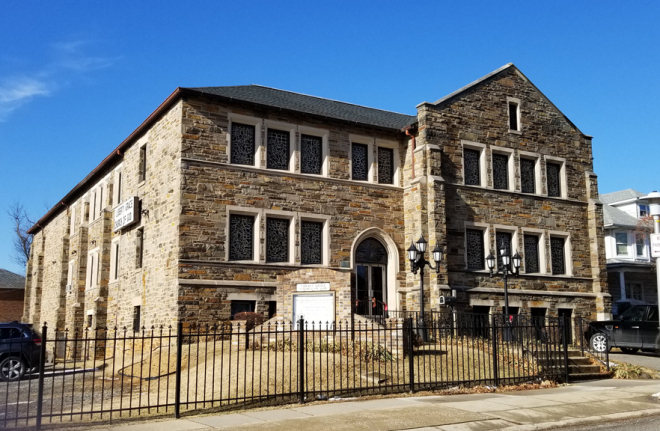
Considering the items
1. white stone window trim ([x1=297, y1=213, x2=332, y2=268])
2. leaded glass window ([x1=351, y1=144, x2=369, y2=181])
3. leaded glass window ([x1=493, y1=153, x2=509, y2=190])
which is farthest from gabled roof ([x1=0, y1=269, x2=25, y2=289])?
leaded glass window ([x1=493, y1=153, x2=509, y2=190])

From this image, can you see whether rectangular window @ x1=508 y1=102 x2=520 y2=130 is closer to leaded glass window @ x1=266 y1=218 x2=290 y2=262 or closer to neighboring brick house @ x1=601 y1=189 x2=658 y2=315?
leaded glass window @ x1=266 y1=218 x2=290 y2=262

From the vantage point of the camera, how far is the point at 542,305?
2561 centimetres

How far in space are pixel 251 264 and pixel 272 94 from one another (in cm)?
743

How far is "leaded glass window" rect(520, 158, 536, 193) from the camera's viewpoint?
26.7 metres

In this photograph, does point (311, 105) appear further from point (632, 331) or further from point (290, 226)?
point (632, 331)

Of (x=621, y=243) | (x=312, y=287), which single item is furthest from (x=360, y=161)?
(x=621, y=243)

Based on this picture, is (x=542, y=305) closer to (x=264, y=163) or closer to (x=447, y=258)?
(x=447, y=258)

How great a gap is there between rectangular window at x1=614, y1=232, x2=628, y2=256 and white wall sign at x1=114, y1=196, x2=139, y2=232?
35.3 m

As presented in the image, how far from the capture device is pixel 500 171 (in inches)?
1032

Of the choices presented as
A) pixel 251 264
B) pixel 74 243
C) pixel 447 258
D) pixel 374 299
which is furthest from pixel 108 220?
pixel 447 258

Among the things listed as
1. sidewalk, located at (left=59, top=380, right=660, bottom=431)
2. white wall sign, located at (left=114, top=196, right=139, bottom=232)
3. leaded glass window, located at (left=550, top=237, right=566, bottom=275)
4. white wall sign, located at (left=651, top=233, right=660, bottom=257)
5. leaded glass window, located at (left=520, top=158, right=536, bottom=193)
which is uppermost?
leaded glass window, located at (left=520, top=158, right=536, bottom=193)

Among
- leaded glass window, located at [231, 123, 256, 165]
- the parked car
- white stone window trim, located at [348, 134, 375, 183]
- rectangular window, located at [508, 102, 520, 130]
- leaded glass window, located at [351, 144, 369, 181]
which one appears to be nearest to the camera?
the parked car

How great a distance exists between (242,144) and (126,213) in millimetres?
6447

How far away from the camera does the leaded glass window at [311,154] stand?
2320cm
